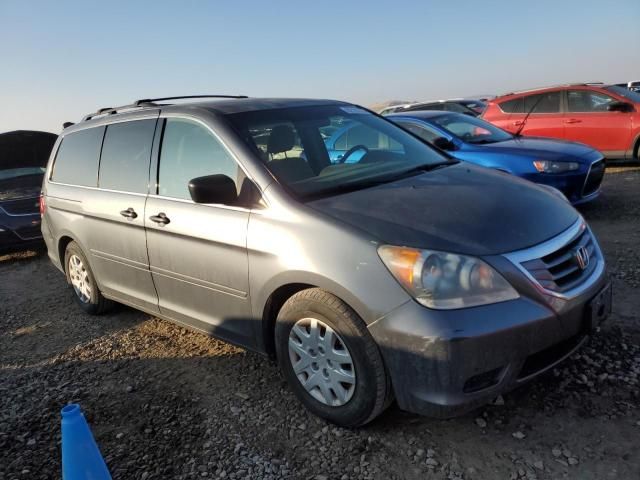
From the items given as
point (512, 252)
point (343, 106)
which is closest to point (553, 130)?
point (343, 106)

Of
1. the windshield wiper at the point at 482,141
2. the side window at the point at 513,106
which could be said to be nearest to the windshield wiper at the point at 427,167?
the windshield wiper at the point at 482,141

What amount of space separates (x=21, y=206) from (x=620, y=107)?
965 centimetres

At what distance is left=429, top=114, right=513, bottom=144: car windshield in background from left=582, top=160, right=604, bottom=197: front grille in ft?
3.99

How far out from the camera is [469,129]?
7301 mm

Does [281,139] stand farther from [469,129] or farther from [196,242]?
[469,129]

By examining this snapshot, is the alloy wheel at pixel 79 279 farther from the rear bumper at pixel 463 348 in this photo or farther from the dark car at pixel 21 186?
the rear bumper at pixel 463 348

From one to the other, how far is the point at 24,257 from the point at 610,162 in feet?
33.6

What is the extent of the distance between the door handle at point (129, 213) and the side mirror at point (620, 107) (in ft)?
27.8

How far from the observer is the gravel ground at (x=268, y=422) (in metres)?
2.44

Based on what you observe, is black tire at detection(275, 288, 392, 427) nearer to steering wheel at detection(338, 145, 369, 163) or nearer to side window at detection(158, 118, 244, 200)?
side window at detection(158, 118, 244, 200)

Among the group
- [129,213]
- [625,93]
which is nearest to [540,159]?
[625,93]

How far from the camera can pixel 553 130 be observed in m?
9.52

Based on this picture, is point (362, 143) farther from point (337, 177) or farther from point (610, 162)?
point (610, 162)

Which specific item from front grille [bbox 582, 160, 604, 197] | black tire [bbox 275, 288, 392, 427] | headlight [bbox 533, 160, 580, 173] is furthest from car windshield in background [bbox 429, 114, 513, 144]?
black tire [bbox 275, 288, 392, 427]
